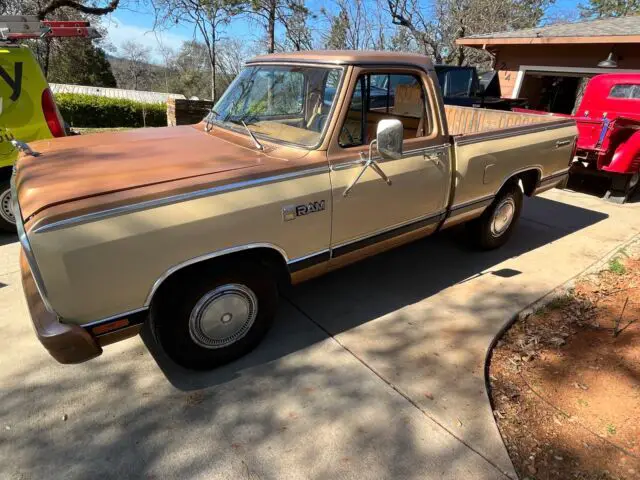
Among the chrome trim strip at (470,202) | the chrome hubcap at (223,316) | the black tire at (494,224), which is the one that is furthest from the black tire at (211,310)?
the black tire at (494,224)

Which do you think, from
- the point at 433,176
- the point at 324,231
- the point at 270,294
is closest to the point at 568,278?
the point at 433,176

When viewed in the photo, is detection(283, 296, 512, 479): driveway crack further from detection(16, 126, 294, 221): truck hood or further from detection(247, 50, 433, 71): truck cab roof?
detection(247, 50, 433, 71): truck cab roof

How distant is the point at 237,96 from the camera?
364cm

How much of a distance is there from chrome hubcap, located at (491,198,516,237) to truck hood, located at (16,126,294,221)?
2.85m

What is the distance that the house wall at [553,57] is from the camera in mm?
10562

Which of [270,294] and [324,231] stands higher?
[324,231]

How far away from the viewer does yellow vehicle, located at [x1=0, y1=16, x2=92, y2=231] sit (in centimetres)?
464

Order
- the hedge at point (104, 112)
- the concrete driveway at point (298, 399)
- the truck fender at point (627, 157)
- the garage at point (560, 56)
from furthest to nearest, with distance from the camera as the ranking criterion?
the hedge at point (104, 112)
the garage at point (560, 56)
the truck fender at point (627, 157)
the concrete driveway at point (298, 399)

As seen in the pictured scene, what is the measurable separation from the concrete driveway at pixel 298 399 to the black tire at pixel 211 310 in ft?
0.49

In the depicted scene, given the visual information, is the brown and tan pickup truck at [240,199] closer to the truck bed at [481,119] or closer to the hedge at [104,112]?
the truck bed at [481,119]

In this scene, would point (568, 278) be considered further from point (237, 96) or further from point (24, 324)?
point (24, 324)

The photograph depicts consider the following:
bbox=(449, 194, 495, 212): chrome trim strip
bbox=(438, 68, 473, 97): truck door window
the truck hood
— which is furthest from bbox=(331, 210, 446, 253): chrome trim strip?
bbox=(438, 68, 473, 97): truck door window

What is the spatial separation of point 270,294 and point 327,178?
894 millimetres

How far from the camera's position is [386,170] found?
3.24m
